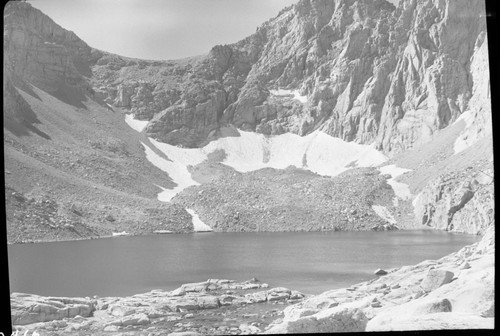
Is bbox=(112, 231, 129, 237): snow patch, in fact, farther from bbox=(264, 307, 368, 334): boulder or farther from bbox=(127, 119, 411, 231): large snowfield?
bbox=(264, 307, 368, 334): boulder

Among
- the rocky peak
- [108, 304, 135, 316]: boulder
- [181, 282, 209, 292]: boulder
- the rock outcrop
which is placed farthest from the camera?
the rocky peak

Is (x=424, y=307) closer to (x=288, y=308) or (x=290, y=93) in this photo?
(x=288, y=308)

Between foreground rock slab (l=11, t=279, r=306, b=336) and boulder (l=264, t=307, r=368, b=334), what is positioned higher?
boulder (l=264, t=307, r=368, b=334)

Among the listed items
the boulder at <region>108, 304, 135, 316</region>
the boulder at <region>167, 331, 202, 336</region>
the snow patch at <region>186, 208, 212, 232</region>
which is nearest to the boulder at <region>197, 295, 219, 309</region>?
the boulder at <region>108, 304, 135, 316</region>

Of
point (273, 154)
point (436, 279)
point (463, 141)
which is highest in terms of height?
point (463, 141)

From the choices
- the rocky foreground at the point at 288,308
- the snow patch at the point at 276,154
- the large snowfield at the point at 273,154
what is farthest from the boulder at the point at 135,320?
the snow patch at the point at 276,154

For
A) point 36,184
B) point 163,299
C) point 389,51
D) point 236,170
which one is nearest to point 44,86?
point 236,170

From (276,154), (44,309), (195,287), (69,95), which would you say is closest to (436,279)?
(44,309)
